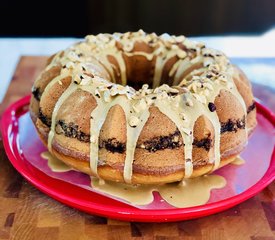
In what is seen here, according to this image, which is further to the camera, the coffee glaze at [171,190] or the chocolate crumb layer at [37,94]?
the chocolate crumb layer at [37,94]

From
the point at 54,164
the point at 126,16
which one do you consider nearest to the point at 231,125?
the point at 54,164

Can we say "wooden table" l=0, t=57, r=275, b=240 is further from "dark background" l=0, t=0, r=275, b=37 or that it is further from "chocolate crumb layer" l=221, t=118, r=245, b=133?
"dark background" l=0, t=0, r=275, b=37

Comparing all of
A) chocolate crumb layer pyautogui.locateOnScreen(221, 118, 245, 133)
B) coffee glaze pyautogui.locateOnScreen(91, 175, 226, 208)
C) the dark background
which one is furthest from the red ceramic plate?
the dark background

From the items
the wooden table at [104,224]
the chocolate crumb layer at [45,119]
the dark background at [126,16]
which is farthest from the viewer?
the dark background at [126,16]

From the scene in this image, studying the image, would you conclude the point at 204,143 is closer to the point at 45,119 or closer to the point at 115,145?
the point at 115,145

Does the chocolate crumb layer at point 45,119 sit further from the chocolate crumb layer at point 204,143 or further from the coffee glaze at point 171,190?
the chocolate crumb layer at point 204,143

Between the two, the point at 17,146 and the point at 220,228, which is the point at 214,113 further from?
the point at 17,146

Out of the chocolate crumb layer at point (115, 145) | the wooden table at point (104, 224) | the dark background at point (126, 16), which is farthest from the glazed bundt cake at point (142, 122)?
the dark background at point (126, 16)
